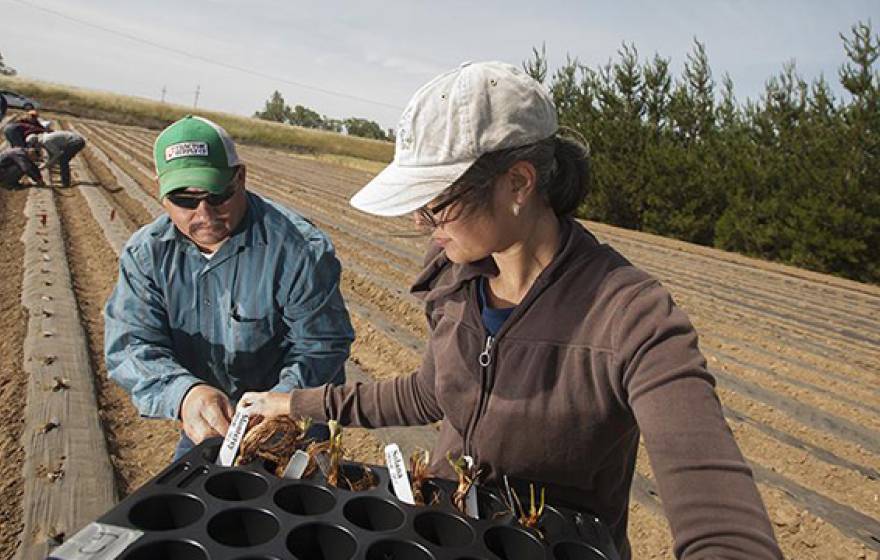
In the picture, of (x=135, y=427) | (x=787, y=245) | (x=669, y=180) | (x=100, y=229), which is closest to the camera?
(x=135, y=427)

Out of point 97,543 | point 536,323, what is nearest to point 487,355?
point 536,323

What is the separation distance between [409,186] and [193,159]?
102 cm

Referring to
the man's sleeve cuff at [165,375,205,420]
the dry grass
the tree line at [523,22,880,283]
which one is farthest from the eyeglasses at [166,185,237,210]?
the dry grass

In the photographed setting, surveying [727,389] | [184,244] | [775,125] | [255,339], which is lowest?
[727,389]

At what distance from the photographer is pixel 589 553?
1.04 metres

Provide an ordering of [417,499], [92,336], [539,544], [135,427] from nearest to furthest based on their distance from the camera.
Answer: [539,544] → [417,499] → [135,427] → [92,336]

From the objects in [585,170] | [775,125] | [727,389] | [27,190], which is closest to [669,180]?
[775,125]

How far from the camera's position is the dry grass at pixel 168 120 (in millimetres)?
41719

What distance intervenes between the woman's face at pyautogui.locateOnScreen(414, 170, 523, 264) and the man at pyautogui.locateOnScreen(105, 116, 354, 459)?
0.95 meters

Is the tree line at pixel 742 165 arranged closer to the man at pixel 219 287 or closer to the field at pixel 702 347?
the field at pixel 702 347

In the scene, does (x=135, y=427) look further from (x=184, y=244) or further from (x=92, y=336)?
(x=184, y=244)

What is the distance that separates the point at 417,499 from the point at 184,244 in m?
1.30

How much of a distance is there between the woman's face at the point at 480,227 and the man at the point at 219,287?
947 millimetres

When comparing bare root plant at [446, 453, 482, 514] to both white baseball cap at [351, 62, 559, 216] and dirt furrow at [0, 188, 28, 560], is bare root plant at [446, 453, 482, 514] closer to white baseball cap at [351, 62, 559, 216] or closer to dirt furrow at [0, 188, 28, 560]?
white baseball cap at [351, 62, 559, 216]
